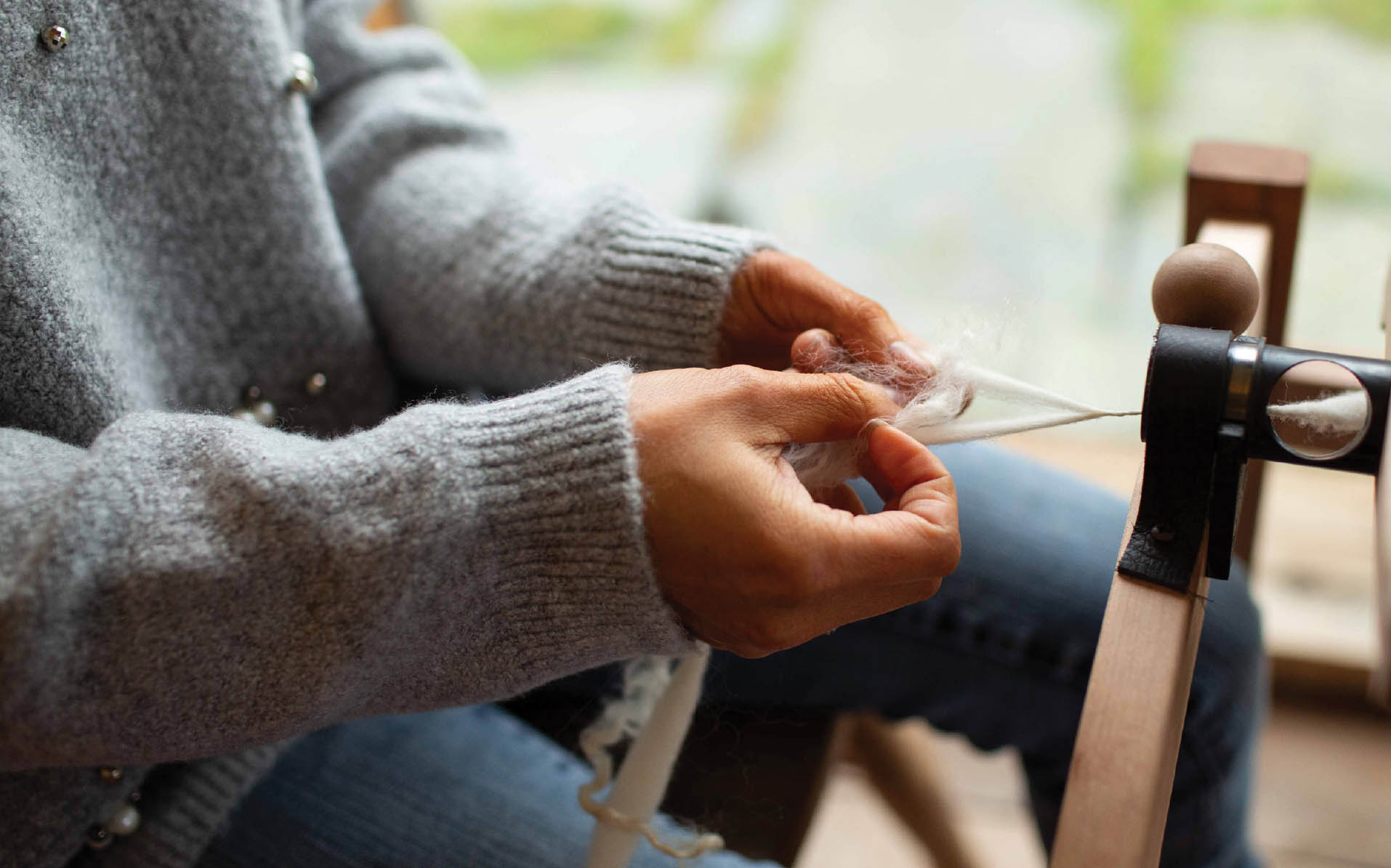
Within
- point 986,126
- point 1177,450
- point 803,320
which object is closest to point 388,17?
point 803,320

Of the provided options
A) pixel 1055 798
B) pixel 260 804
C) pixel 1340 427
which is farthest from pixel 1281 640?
pixel 260 804

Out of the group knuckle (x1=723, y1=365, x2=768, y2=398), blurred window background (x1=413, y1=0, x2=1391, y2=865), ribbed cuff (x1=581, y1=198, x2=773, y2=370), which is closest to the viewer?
knuckle (x1=723, y1=365, x2=768, y2=398)

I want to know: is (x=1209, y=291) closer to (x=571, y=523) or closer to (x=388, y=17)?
(x=571, y=523)

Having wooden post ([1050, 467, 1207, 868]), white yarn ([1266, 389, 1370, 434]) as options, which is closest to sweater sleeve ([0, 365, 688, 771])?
wooden post ([1050, 467, 1207, 868])

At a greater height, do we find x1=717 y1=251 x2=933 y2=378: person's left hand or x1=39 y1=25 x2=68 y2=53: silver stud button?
x1=39 y1=25 x2=68 y2=53: silver stud button

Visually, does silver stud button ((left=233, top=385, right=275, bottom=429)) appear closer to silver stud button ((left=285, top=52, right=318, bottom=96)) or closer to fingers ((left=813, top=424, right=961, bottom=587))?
silver stud button ((left=285, top=52, right=318, bottom=96))

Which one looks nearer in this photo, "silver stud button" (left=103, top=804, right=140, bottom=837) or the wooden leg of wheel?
"silver stud button" (left=103, top=804, right=140, bottom=837)

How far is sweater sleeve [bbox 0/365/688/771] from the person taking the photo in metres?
0.51

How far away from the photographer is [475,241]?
76 cm

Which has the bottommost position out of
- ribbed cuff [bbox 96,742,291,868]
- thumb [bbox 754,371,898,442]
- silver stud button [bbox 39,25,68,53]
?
ribbed cuff [bbox 96,742,291,868]

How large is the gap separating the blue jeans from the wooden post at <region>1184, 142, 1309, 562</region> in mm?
164

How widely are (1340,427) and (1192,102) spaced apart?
1702 mm

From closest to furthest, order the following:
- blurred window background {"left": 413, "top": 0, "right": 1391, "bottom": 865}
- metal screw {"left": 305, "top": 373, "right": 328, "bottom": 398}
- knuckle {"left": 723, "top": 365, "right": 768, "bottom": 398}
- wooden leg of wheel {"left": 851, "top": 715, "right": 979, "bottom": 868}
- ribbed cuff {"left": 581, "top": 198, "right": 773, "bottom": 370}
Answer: knuckle {"left": 723, "top": 365, "right": 768, "bottom": 398}
ribbed cuff {"left": 581, "top": 198, "right": 773, "bottom": 370}
metal screw {"left": 305, "top": 373, "right": 328, "bottom": 398}
wooden leg of wheel {"left": 851, "top": 715, "right": 979, "bottom": 868}
blurred window background {"left": 413, "top": 0, "right": 1391, "bottom": 865}

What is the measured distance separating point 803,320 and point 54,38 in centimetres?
46
